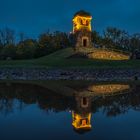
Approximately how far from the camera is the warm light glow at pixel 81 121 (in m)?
10.6

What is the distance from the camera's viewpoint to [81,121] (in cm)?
1130

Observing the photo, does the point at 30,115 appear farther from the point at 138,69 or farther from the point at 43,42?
the point at 43,42

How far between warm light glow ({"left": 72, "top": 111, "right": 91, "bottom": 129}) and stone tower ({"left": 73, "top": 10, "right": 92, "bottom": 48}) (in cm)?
5673

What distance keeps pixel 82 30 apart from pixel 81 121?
5994 cm

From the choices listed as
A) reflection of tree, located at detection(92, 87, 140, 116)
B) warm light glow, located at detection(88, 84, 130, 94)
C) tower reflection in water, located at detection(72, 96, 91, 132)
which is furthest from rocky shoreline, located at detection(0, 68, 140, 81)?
tower reflection in water, located at detection(72, 96, 91, 132)

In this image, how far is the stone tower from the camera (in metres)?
69.4

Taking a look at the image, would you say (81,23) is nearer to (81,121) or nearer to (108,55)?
(108,55)

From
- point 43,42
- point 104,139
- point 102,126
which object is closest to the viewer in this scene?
point 104,139

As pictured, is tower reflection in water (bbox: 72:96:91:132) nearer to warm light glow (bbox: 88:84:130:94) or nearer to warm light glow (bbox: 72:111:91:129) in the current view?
warm light glow (bbox: 72:111:91:129)

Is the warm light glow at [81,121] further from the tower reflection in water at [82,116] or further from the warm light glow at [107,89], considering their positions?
the warm light glow at [107,89]

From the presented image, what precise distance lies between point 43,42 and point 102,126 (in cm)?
6206

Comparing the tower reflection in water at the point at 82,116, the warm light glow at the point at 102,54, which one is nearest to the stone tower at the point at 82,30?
the warm light glow at the point at 102,54

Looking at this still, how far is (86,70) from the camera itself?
43250mm

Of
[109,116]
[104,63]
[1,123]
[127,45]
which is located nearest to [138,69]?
[104,63]
